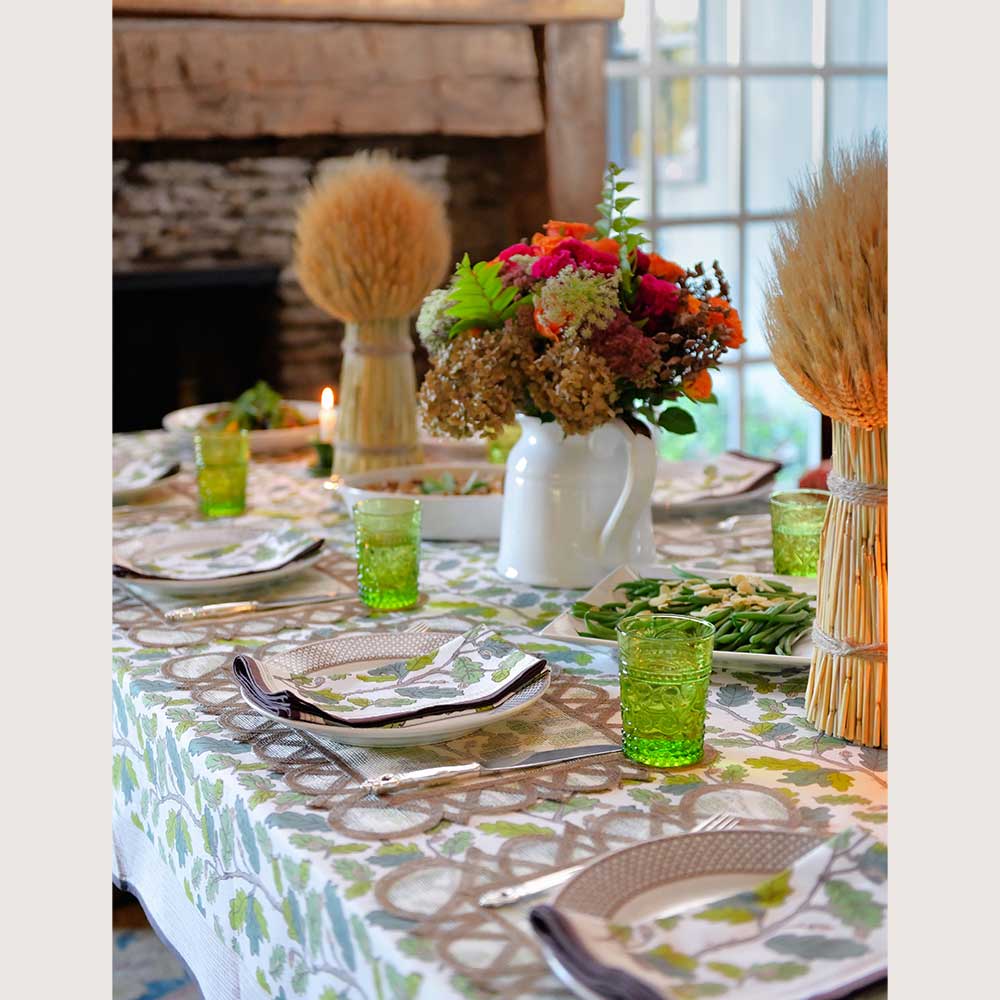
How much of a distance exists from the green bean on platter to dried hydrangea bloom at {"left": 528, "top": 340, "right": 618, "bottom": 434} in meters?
0.19

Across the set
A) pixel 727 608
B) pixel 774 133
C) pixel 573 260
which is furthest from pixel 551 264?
pixel 774 133

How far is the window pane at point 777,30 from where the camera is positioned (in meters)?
4.56

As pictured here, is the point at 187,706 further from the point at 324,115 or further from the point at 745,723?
the point at 324,115

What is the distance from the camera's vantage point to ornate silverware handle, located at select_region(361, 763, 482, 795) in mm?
1004

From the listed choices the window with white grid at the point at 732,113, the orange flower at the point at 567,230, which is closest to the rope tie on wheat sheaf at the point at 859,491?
the orange flower at the point at 567,230

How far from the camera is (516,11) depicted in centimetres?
421

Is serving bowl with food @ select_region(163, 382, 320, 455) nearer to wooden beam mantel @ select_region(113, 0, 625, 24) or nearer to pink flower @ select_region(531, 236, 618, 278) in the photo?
pink flower @ select_region(531, 236, 618, 278)

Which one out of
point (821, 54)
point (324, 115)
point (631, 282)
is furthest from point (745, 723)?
point (821, 54)

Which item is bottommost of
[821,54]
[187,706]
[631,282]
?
[187,706]

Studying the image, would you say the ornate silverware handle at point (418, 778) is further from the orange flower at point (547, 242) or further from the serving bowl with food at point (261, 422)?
the serving bowl with food at point (261, 422)

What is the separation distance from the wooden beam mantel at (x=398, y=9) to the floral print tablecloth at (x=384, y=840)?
9.46ft

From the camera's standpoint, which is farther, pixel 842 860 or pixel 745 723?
pixel 745 723

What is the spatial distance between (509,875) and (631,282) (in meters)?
0.79

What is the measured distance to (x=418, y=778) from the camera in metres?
1.01
